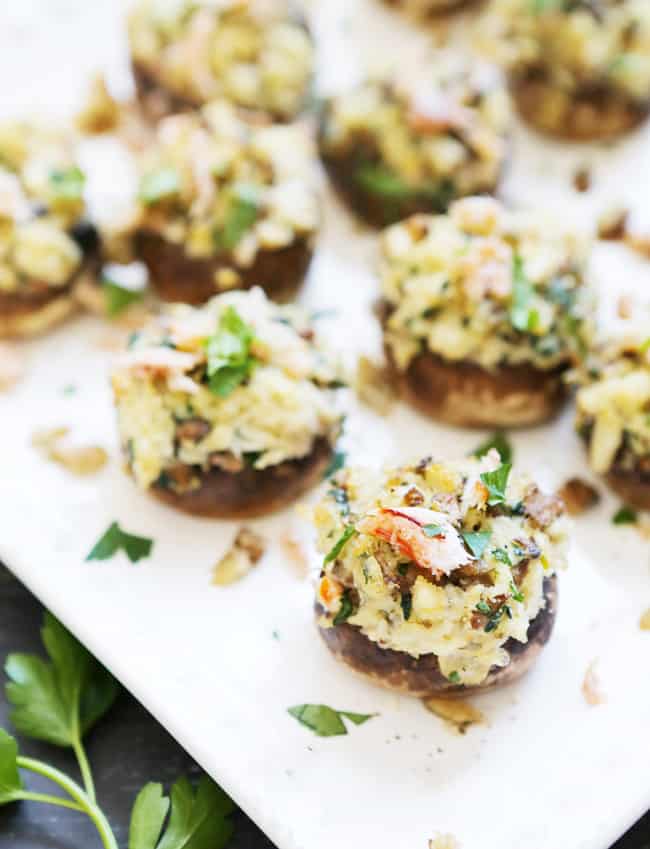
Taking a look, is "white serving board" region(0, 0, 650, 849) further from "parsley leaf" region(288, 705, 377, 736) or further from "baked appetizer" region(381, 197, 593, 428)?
"baked appetizer" region(381, 197, 593, 428)

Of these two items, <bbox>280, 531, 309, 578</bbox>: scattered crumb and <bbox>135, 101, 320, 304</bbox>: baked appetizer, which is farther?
<bbox>135, 101, 320, 304</bbox>: baked appetizer

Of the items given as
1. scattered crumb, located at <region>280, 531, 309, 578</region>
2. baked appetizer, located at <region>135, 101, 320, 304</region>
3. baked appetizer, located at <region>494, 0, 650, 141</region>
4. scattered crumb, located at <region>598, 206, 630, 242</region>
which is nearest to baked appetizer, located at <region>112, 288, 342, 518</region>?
scattered crumb, located at <region>280, 531, 309, 578</region>

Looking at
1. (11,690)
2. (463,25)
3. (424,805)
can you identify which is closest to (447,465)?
(424,805)

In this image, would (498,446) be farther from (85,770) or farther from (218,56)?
(218,56)

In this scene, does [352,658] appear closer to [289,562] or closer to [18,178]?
[289,562]

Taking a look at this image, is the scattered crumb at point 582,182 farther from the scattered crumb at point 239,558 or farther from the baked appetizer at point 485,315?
the scattered crumb at point 239,558

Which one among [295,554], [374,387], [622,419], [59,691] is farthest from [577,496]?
[59,691]

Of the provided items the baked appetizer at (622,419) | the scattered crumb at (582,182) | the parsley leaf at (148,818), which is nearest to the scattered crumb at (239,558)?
the parsley leaf at (148,818)
